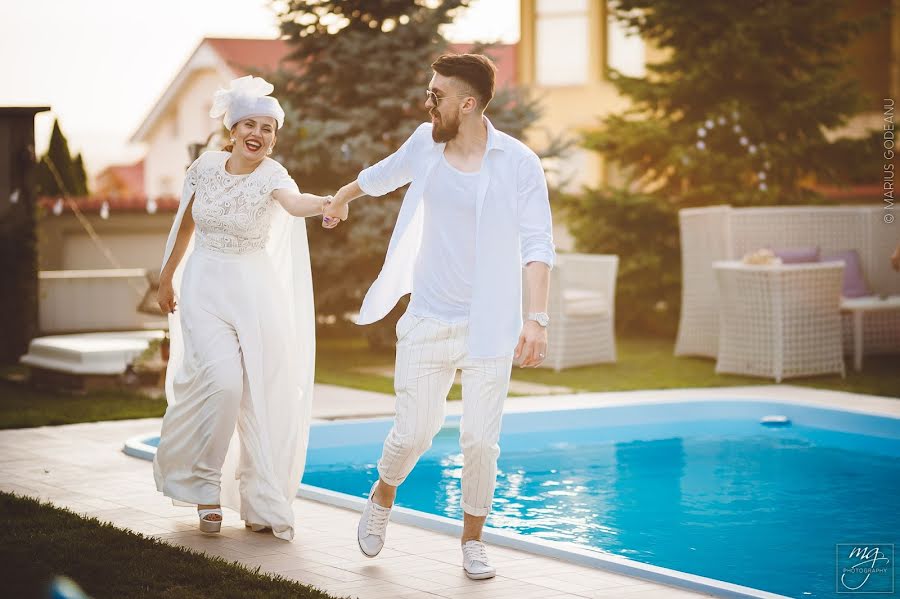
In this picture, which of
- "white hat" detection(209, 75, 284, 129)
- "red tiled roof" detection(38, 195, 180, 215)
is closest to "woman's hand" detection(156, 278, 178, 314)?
"white hat" detection(209, 75, 284, 129)

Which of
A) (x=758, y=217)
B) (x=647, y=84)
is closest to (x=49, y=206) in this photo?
(x=647, y=84)

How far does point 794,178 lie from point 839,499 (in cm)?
844

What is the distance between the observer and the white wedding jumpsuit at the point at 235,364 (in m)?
5.31

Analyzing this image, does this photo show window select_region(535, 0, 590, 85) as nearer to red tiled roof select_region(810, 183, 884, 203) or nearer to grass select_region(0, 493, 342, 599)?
red tiled roof select_region(810, 183, 884, 203)

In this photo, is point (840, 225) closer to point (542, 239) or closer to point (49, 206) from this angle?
point (542, 239)

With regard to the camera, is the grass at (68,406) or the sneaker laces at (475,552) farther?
the grass at (68,406)

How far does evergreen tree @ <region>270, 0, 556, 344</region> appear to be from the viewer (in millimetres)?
12602

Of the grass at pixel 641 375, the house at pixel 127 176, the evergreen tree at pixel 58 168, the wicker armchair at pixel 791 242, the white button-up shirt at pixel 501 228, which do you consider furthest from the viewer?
the house at pixel 127 176

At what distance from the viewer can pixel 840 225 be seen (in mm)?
12023

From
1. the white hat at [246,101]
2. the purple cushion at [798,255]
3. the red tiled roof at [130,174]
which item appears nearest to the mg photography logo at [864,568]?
the white hat at [246,101]

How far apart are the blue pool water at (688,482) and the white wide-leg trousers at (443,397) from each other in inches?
43.3

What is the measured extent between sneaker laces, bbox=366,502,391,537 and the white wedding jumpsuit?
0.52m

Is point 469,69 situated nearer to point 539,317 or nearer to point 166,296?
point 539,317

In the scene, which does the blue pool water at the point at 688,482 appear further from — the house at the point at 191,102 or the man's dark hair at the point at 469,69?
the house at the point at 191,102
